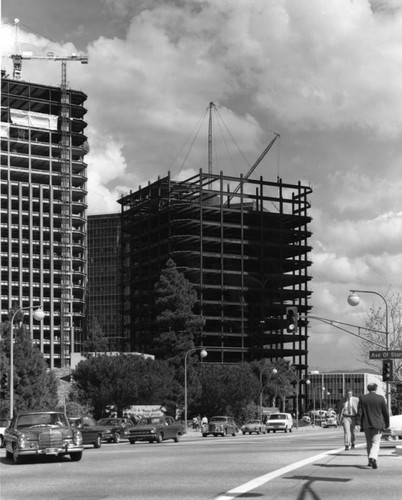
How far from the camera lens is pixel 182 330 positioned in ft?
349

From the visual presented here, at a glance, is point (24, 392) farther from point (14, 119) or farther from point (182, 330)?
point (14, 119)

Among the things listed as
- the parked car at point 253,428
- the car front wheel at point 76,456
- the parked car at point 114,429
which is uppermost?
the car front wheel at point 76,456

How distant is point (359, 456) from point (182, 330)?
80.8 m

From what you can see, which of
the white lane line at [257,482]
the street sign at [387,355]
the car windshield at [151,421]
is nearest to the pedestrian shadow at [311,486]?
the white lane line at [257,482]

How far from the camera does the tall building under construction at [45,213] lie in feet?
595

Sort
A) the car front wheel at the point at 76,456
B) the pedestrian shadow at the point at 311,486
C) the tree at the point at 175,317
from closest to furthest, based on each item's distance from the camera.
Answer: the pedestrian shadow at the point at 311,486 < the car front wheel at the point at 76,456 < the tree at the point at 175,317

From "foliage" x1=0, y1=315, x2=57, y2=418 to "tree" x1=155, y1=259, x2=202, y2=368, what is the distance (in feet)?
96.5

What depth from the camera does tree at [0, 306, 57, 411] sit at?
70.5m

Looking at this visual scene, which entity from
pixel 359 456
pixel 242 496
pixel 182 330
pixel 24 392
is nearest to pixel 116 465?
pixel 359 456

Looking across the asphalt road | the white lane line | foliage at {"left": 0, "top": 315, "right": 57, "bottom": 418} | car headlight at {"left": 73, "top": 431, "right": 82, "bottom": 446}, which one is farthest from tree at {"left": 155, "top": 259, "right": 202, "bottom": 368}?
the white lane line

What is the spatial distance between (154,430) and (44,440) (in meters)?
19.2

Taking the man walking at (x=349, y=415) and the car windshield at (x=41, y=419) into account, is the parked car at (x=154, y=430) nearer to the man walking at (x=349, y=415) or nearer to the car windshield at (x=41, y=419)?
the car windshield at (x=41, y=419)

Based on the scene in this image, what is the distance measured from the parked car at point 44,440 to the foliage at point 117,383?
5418cm

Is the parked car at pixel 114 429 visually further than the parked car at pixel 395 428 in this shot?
Yes
